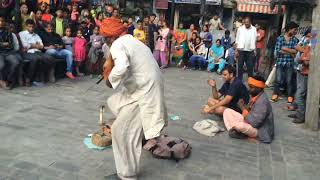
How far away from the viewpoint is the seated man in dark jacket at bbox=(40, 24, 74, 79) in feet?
31.6

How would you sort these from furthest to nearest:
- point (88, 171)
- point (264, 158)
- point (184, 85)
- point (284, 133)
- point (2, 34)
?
1. point (184, 85)
2. point (2, 34)
3. point (284, 133)
4. point (264, 158)
5. point (88, 171)

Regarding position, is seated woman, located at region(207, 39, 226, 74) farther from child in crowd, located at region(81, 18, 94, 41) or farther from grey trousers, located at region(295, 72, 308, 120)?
grey trousers, located at region(295, 72, 308, 120)

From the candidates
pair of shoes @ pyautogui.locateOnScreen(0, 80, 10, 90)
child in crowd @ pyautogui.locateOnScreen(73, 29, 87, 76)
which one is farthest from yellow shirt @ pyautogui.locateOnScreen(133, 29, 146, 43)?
pair of shoes @ pyautogui.locateOnScreen(0, 80, 10, 90)

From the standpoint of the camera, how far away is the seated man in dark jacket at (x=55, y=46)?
380 inches

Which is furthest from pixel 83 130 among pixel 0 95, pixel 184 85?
pixel 184 85

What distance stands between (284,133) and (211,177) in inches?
103

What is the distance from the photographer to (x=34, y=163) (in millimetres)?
4785

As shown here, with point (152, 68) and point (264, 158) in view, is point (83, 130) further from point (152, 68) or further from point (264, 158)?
point (264, 158)

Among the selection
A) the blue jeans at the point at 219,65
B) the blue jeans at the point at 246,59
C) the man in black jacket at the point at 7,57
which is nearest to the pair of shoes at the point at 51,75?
the man in black jacket at the point at 7,57

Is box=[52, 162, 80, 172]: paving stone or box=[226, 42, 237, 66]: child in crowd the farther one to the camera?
box=[226, 42, 237, 66]: child in crowd

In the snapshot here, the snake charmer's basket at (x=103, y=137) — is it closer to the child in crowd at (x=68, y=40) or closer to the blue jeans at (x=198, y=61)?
the child in crowd at (x=68, y=40)

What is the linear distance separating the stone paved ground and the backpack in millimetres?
86

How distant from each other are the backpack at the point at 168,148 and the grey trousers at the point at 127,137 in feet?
2.84

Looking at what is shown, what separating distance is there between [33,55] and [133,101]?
206 inches
